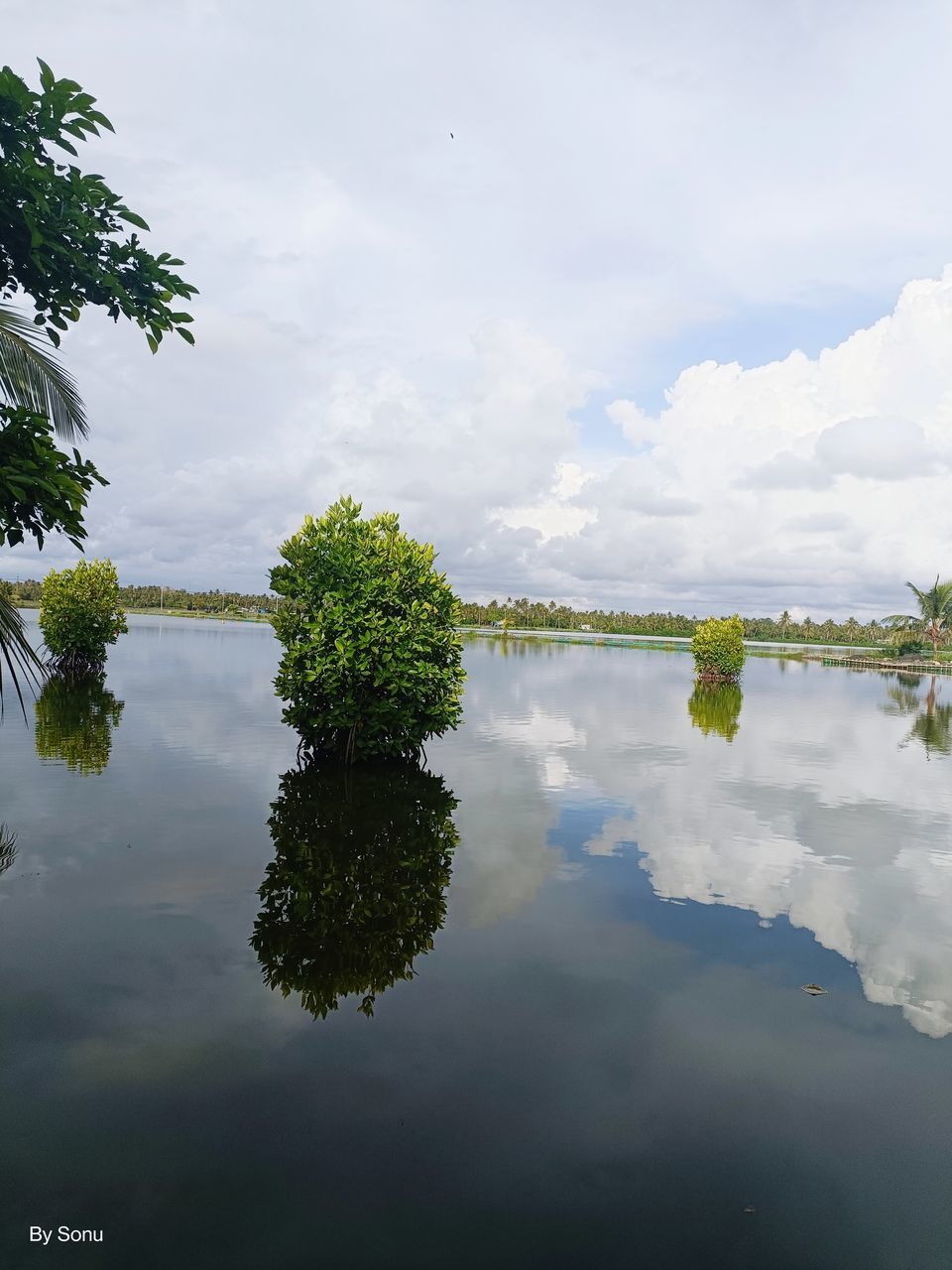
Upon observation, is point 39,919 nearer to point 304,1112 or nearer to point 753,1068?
point 304,1112

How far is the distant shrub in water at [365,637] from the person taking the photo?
13.8 m

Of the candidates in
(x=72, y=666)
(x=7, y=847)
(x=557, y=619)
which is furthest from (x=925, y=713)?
(x=557, y=619)

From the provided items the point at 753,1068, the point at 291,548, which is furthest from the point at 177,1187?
the point at 291,548

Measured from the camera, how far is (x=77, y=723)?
1853 cm

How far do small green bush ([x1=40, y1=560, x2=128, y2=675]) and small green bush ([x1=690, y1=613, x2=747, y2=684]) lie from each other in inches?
1145

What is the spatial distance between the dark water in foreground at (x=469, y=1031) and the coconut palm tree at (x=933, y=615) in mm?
62508

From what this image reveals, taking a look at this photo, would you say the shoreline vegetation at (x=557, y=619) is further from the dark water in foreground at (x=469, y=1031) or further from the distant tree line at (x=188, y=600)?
the dark water in foreground at (x=469, y=1031)

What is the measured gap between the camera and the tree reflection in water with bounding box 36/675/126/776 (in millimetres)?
14648

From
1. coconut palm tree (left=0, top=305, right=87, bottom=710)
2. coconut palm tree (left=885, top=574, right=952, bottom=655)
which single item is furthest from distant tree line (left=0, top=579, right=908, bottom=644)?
coconut palm tree (left=0, top=305, right=87, bottom=710)

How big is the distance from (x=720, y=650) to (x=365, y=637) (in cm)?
2993

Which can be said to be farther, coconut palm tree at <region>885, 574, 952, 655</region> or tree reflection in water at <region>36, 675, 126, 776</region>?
coconut palm tree at <region>885, 574, 952, 655</region>

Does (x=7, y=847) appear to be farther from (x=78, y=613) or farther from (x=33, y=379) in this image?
(x=78, y=613)

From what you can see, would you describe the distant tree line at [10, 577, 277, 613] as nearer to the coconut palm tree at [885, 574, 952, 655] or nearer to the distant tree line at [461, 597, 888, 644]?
the distant tree line at [461, 597, 888, 644]

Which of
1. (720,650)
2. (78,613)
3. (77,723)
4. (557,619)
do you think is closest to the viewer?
(77,723)
